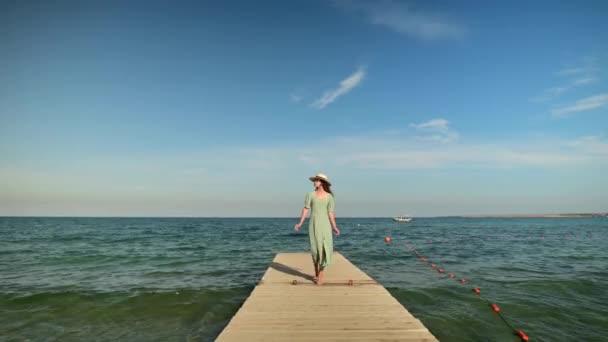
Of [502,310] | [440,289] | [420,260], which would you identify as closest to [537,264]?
[420,260]

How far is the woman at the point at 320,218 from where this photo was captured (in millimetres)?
7172

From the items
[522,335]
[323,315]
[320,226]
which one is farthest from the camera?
[320,226]

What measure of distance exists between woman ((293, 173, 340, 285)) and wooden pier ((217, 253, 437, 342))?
2.79ft

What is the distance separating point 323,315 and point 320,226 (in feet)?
7.63

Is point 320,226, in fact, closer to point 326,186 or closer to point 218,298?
point 326,186

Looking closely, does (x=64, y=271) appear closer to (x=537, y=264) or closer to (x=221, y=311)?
(x=221, y=311)

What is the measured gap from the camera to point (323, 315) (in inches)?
201

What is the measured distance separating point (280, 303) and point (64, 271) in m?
13.5

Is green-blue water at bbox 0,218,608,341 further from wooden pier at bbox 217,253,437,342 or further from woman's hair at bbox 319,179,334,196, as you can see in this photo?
woman's hair at bbox 319,179,334,196

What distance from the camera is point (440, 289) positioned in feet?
34.1

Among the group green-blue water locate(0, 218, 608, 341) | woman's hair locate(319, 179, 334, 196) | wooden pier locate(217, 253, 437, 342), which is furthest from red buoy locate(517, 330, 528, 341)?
woman's hair locate(319, 179, 334, 196)

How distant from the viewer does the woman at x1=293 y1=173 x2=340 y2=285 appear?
23.5ft

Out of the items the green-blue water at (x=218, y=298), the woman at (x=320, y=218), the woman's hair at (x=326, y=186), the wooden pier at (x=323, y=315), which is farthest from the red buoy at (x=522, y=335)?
the woman's hair at (x=326, y=186)

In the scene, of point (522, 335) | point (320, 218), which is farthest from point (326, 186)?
point (522, 335)
